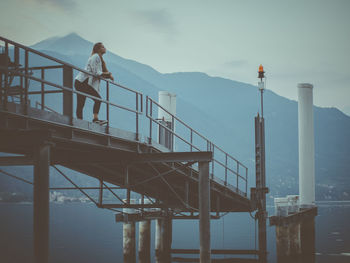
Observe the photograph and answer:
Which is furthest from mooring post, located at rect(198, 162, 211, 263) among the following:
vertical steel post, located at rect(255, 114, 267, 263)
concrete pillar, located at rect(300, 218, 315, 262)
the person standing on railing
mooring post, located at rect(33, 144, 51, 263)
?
concrete pillar, located at rect(300, 218, 315, 262)

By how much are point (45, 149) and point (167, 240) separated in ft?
68.4

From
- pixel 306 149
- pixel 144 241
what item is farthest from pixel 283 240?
pixel 144 241

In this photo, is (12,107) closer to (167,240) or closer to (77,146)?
(77,146)

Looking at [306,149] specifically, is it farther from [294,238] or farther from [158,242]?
[158,242]

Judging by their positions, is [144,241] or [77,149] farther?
[144,241]

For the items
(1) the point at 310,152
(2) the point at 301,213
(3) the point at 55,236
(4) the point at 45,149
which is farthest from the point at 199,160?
(3) the point at 55,236

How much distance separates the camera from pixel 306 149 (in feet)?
98.0

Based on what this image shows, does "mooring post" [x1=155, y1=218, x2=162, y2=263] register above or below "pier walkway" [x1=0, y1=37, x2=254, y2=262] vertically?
below

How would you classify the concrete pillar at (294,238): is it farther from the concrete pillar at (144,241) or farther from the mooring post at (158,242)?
the concrete pillar at (144,241)

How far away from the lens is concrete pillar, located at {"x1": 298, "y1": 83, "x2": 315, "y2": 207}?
96.3 ft

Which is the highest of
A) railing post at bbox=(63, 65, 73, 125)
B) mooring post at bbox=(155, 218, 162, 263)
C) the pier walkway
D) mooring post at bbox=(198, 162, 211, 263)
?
railing post at bbox=(63, 65, 73, 125)

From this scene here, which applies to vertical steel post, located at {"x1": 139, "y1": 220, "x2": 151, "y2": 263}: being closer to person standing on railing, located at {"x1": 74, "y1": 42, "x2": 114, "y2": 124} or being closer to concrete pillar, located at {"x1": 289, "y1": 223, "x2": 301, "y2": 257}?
concrete pillar, located at {"x1": 289, "y1": 223, "x2": 301, "y2": 257}

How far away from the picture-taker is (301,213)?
27609mm

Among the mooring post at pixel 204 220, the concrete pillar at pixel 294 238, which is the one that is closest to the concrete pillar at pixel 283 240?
the concrete pillar at pixel 294 238
